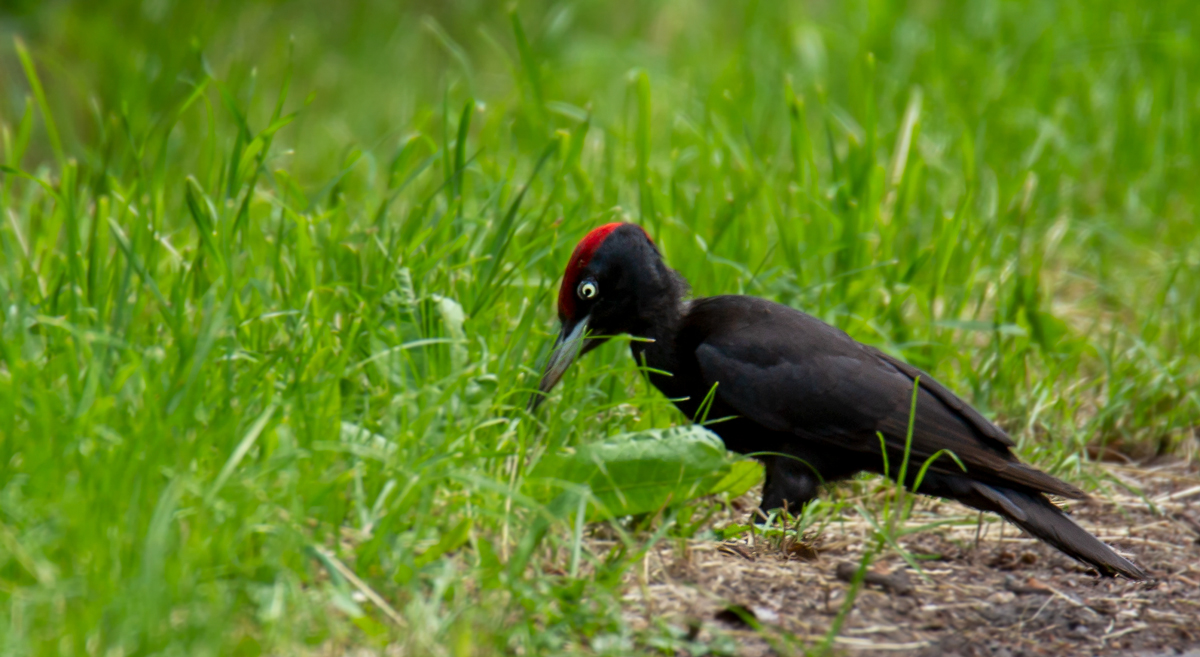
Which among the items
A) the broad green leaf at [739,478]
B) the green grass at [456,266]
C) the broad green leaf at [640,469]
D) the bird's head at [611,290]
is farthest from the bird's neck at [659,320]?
the broad green leaf at [640,469]

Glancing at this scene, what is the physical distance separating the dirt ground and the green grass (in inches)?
7.0

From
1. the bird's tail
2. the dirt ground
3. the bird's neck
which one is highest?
the bird's neck

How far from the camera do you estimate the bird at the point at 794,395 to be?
3084 millimetres

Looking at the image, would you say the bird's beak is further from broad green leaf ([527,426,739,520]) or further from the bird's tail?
the bird's tail

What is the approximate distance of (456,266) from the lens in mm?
3340

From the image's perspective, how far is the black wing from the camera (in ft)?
10.4

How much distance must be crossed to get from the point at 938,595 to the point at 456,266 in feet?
5.16

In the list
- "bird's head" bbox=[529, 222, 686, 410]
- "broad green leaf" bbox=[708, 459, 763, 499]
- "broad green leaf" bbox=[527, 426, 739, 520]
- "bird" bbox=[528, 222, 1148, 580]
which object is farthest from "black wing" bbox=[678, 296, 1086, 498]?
"broad green leaf" bbox=[527, 426, 739, 520]

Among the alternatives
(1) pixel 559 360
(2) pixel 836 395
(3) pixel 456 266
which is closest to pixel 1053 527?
(2) pixel 836 395

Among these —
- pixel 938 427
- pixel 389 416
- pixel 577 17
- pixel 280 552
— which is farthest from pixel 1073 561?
pixel 577 17

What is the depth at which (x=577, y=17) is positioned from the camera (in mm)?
8273

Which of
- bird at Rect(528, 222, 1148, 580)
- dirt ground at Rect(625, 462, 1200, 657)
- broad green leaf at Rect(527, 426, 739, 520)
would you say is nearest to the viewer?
dirt ground at Rect(625, 462, 1200, 657)

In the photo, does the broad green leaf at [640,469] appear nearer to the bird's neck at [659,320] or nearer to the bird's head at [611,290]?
the bird's head at [611,290]

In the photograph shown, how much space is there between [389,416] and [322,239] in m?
1.29
